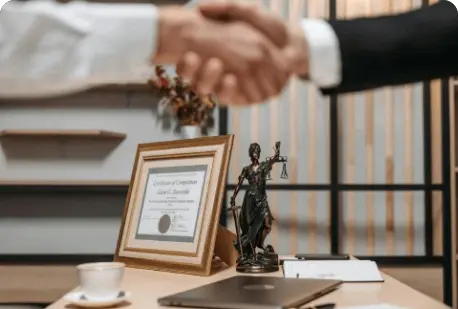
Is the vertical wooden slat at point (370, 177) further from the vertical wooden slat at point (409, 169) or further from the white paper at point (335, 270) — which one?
the white paper at point (335, 270)

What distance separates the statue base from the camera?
1754 mm

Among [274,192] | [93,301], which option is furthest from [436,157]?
[93,301]

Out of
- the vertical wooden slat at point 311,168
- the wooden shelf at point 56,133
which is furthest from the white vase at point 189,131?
the vertical wooden slat at point 311,168

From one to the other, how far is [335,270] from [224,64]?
0.81 m

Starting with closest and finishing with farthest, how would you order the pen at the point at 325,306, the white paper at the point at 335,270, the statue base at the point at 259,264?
the pen at the point at 325,306 < the white paper at the point at 335,270 < the statue base at the point at 259,264

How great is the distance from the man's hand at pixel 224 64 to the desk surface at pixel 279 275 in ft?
1.68

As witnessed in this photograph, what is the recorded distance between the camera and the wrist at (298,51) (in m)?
1.13

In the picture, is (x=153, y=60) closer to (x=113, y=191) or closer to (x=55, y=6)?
(x=55, y=6)

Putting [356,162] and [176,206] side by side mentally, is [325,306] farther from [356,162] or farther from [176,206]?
[356,162]

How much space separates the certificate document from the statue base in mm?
165

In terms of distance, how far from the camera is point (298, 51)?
113 cm

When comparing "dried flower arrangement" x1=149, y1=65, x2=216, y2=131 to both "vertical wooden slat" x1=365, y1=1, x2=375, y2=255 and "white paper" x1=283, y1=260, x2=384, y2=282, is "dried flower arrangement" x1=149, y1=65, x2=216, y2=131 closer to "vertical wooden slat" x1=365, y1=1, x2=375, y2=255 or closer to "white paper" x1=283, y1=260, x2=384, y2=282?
"vertical wooden slat" x1=365, y1=1, x2=375, y2=255

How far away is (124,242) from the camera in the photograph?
75.9 inches

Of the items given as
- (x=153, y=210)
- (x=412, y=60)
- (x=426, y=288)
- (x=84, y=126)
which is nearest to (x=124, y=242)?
(x=153, y=210)
